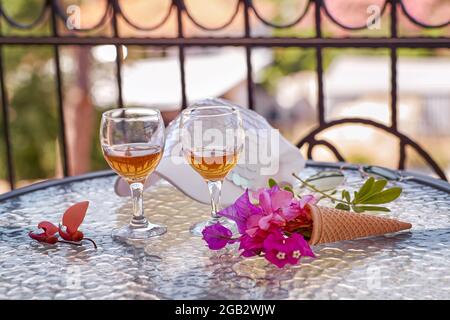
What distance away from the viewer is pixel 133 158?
1.17 metres

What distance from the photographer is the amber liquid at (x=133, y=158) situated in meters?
1.17

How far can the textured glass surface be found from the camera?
95 centimetres

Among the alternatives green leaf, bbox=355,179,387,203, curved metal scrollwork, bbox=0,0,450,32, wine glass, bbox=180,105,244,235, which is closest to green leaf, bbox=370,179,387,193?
green leaf, bbox=355,179,387,203

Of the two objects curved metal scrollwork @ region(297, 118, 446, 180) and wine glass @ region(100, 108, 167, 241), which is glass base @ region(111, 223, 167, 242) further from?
curved metal scrollwork @ region(297, 118, 446, 180)

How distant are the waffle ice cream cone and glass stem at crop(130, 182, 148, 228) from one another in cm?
29

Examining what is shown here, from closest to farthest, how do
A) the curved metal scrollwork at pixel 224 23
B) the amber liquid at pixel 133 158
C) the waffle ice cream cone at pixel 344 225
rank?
the waffle ice cream cone at pixel 344 225
the amber liquid at pixel 133 158
the curved metal scrollwork at pixel 224 23

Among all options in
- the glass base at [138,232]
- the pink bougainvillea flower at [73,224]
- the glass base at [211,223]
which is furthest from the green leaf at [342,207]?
the pink bougainvillea flower at [73,224]

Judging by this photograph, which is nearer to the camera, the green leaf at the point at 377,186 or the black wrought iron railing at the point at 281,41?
the green leaf at the point at 377,186

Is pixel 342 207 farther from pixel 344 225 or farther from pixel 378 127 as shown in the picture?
pixel 378 127

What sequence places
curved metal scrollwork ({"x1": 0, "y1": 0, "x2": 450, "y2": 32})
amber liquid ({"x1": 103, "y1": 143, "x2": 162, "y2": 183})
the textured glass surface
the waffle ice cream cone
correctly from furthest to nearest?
1. curved metal scrollwork ({"x1": 0, "y1": 0, "x2": 450, "y2": 32})
2. amber liquid ({"x1": 103, "y1": 143, "x2": 162, "y2": 183})
3. the waffle ice cream cone
4. the textured glass surface

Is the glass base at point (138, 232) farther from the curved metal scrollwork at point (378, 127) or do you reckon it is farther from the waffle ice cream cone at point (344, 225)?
the curved metal scrollwork at point (378, 127)

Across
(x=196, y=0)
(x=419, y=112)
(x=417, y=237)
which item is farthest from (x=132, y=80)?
(x=417, y=237)

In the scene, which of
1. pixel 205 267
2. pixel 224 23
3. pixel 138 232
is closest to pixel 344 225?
pixel 205 267

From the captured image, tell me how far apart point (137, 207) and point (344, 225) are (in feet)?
1.09
